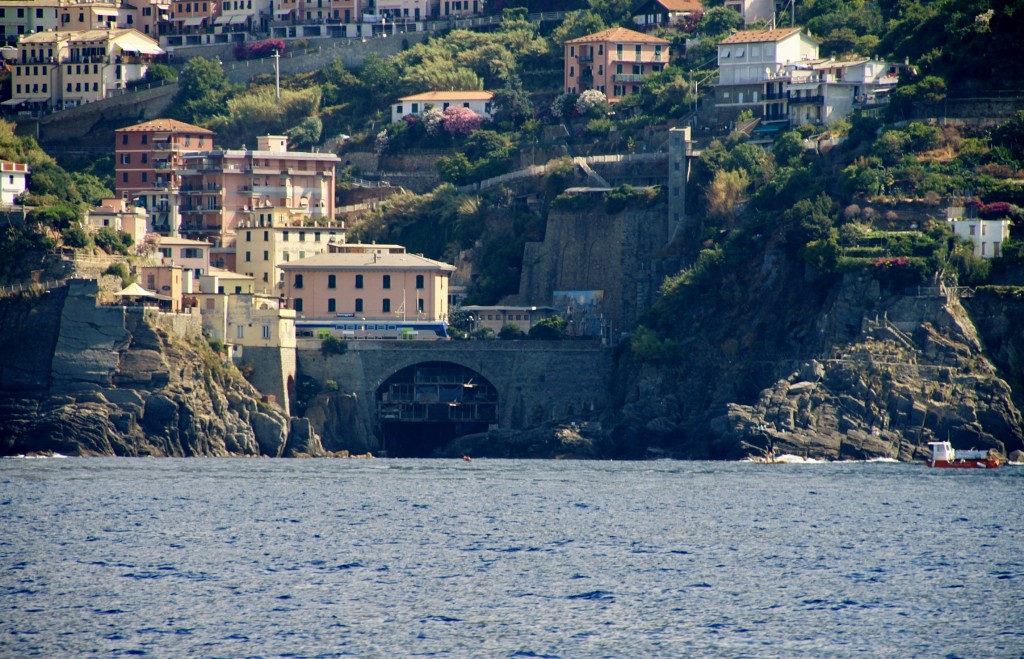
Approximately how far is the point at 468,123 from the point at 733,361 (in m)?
37.7

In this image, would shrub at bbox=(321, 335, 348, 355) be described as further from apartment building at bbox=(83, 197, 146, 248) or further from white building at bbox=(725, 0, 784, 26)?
white building at bbox=(725, 0, 784, 26)

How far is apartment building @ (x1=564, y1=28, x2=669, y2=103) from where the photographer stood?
132m

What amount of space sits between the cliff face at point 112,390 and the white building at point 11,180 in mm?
12668

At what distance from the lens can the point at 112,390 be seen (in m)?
98.4

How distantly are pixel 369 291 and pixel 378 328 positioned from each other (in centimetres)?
229

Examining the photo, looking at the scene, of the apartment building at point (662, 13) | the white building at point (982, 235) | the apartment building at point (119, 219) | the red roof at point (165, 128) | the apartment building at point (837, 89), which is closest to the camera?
the white building at point (982, 235)

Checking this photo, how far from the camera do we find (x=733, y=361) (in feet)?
327

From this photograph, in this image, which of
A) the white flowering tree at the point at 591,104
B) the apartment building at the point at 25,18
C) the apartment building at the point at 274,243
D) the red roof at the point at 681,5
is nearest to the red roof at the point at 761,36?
the white flowering tree at the point at 591,104

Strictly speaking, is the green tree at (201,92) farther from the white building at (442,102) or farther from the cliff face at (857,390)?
the cliff face at (857,390)

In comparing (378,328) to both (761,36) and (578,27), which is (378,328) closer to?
(761,36)

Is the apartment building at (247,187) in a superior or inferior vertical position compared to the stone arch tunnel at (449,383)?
superior

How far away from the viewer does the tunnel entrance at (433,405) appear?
4188 inches

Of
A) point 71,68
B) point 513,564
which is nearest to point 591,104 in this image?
point 71,68

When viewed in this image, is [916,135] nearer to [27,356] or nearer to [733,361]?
[733,361]
